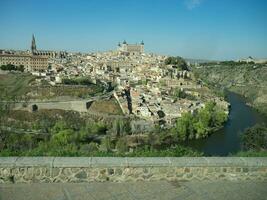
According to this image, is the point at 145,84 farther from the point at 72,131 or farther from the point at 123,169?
the point at 123,169

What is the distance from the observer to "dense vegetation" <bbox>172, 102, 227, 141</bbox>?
60.0 ft

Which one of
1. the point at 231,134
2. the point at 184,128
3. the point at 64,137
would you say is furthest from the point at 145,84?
the point at 64,137

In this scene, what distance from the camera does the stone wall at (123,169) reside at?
8.98ft

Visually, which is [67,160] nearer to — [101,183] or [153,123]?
[101,183]

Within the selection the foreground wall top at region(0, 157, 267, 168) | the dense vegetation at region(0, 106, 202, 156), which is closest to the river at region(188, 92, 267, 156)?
the dense vegetation at region(0, 106, 202, 156)

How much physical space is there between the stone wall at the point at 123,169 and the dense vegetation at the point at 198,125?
15.2m

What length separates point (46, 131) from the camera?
18.3 meters

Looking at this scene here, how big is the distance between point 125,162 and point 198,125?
54.8 feet

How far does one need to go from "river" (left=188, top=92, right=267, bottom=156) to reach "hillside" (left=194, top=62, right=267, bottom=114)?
5.01 ft

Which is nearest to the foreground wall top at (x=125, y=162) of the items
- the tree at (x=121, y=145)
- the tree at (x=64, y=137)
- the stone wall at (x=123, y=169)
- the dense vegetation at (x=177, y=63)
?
the stone wall at (x=123, y=169)

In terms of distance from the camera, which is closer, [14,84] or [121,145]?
[121,145]

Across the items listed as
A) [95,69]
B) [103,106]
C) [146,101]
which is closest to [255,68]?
[95,69]

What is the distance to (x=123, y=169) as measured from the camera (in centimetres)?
281

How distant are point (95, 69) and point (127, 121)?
22.9 meters
